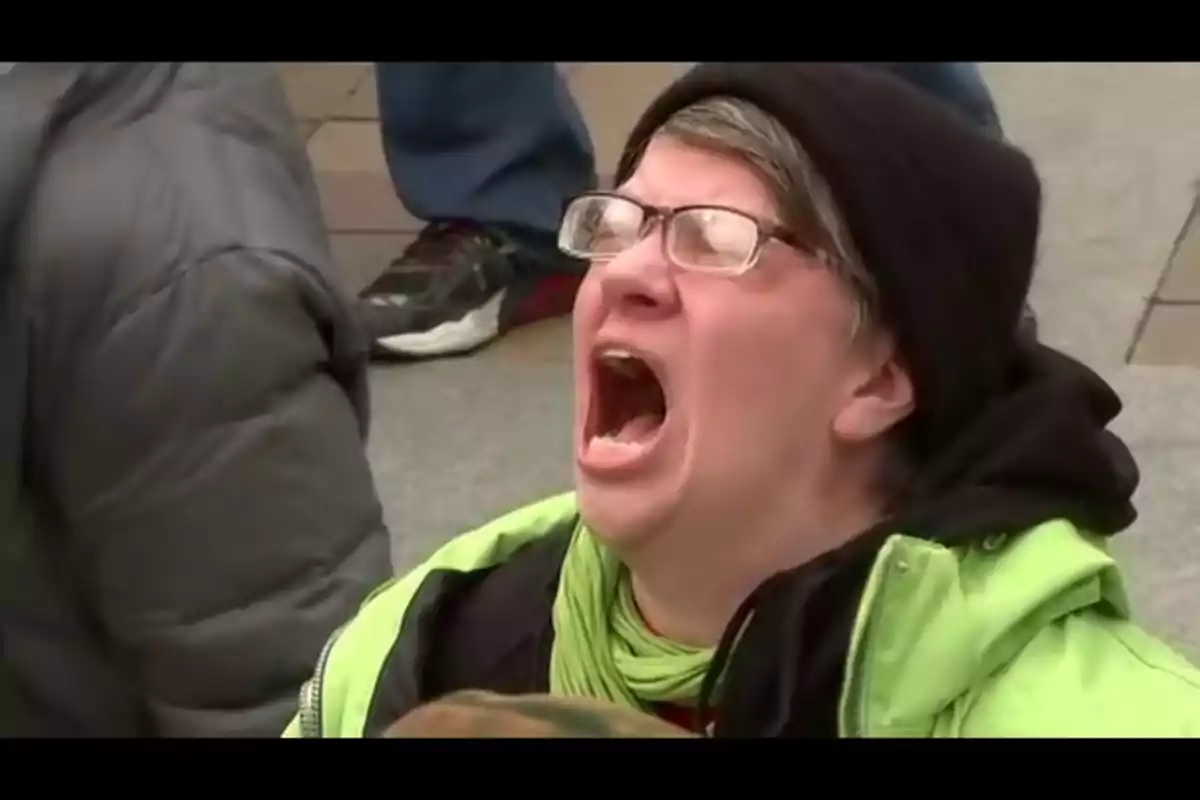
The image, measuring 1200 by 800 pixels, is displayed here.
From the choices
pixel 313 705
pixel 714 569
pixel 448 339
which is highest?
pixel 714 569

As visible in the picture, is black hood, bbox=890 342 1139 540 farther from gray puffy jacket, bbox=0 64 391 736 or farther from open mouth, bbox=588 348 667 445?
gray puffy jacket, bbox=0 64 391 736

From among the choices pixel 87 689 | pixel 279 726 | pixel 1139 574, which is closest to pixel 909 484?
pixel 279 726

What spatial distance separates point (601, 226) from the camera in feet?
2.94

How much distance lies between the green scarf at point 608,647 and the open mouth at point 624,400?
0.07 metres

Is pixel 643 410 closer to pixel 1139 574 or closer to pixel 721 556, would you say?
pixel 721 556

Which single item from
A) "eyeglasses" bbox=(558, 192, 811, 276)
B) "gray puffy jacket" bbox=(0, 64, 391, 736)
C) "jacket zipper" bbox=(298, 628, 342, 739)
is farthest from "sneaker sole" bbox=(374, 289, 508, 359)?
"eyeglasses" bbox=(558, 192, 811, 276)

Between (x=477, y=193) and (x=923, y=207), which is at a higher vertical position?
(x=923, y=207)

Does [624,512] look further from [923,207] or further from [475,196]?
[475,196]

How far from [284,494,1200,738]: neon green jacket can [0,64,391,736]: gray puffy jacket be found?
401mm

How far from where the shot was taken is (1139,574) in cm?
173

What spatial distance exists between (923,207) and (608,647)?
0.25 m

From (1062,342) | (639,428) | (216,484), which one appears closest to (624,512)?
(639,428)

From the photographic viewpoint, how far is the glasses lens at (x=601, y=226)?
88cm

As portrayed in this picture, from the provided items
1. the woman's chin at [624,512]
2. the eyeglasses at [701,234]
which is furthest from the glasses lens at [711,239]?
the woman's chin at [624,512]
